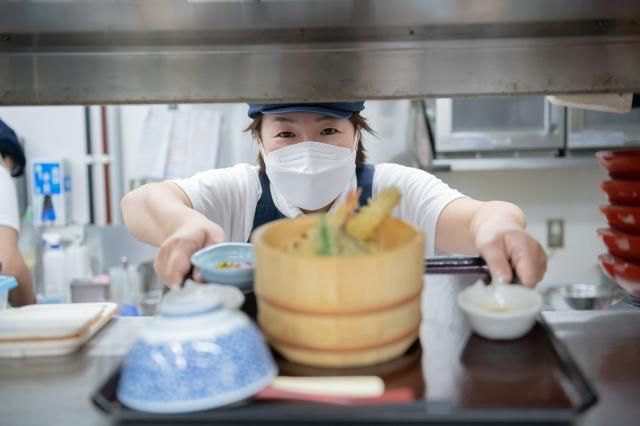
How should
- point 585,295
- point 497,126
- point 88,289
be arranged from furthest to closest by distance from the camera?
point 585,295
point 497,126
point 88,289

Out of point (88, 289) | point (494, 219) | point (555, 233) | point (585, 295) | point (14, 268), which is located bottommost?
point (585, 295)

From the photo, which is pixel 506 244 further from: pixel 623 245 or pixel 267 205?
pixel 267 205

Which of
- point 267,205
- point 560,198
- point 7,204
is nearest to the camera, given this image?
point 267,205

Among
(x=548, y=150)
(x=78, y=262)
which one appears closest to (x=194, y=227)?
(x=78, y=262)

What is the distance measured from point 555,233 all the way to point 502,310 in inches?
115

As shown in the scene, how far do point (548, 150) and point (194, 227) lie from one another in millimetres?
2369

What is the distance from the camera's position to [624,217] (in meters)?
0.97

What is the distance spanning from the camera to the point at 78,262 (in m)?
2.89

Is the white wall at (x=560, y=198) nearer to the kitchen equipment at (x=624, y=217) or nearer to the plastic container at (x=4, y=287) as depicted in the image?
the kitchen equipment at (x=624, y=217)

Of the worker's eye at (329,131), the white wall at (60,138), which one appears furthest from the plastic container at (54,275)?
the worker's eye at (329,131)

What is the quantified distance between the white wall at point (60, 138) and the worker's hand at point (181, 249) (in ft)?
7.92

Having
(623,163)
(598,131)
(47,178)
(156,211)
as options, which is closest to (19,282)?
(156,211)

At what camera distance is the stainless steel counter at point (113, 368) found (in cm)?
70

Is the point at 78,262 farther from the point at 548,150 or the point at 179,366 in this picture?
the point at 179,366
